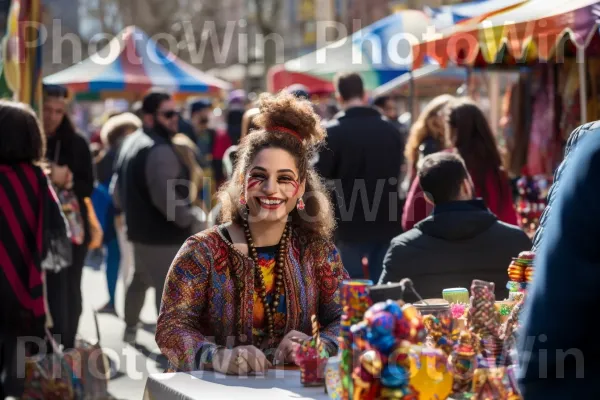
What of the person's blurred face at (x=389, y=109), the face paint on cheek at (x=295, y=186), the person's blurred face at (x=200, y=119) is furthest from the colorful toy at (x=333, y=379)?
the person's blurred face at (x=200, y=119)

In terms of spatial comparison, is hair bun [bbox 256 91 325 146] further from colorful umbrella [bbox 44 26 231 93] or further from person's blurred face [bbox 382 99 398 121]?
colorful umbrella [bbox 44 26 231 93]

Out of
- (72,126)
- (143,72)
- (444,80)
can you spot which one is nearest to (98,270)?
(143,72)

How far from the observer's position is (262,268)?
362cm

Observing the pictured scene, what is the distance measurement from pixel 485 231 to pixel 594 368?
307cm

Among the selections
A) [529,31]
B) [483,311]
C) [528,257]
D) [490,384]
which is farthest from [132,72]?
[490,384]

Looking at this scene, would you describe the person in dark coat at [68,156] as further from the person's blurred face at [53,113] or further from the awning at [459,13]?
the awning at [459,13]

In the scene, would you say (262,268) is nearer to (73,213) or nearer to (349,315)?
(349,315)

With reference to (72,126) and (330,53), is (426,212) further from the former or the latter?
(330,53)

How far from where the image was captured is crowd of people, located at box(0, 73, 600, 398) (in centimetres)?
354

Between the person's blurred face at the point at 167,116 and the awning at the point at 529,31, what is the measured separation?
2147mm

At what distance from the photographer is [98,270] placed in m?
14.2

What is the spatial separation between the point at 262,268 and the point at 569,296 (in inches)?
73.1

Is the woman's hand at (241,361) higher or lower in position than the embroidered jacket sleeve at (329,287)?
lower

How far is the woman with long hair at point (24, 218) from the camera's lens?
512cm
